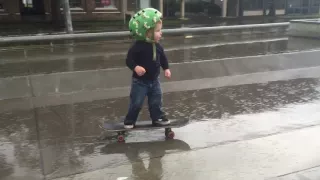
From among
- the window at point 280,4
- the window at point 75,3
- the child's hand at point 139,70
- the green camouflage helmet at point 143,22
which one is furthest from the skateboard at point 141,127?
the window at point 280,4

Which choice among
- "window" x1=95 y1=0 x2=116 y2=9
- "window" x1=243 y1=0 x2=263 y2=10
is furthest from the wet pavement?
"window" x1=243 y1=0 x2=263 y2=10

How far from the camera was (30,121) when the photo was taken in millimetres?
5273

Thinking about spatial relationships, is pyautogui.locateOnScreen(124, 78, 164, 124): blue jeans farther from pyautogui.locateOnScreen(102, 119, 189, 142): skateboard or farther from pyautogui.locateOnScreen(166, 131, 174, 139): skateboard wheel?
pyautogui.locateOnScreen(166, 131, 174, 139): skateboard wheel

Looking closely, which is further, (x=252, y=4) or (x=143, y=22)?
(x=252, y=4)

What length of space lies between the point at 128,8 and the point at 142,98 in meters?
19.9

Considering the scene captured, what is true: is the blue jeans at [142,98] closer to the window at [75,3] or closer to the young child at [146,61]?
the young child at [146,61]

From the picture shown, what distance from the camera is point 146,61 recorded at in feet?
14.6

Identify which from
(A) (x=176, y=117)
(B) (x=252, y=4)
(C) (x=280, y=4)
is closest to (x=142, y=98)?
(A) (x=176, y=117)

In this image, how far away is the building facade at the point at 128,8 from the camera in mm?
21266

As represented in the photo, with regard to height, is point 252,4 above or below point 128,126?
above

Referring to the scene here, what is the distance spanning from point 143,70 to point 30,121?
2038 mm

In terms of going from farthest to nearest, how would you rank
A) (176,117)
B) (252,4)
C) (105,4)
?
(252,4) → (105,4) → (176,117)

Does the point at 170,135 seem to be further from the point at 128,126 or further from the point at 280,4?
the point at 280,4

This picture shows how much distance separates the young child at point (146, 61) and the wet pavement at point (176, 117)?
15.1 inches
